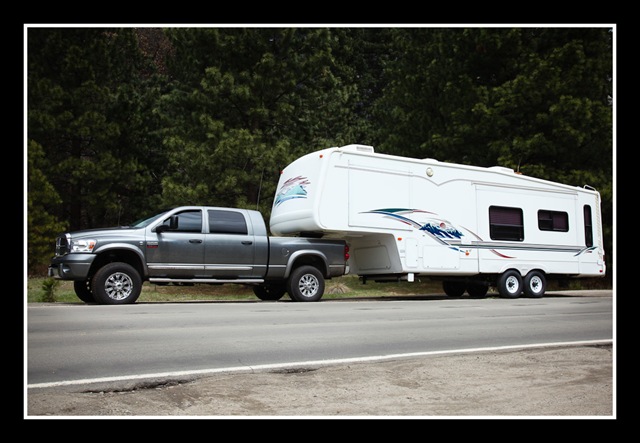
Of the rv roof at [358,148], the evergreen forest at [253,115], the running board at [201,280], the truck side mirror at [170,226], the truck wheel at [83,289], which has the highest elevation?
the evergreen forest at [253,115]

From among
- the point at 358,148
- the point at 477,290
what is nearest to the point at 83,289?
the point at 358,148

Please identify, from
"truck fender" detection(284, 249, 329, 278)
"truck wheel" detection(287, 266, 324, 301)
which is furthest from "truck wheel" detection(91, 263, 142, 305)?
"truck wheel" detection(287, 266, 324, 301)

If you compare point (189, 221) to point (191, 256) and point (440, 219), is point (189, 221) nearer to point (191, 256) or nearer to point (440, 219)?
point (191, 256)

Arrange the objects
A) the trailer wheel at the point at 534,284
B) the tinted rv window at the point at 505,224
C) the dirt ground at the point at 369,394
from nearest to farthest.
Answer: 1. the dirt ground at the point at 369,394
2. the tinted rv window at the point at 505,224
3. the trailer wheel at the point at 534,284

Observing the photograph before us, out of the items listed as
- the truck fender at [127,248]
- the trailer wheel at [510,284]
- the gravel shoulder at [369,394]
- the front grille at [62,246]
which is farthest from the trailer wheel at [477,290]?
the gravel shoulder at [369,394]

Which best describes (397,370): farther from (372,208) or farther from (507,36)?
(507,36)

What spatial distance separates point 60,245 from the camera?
1352cm

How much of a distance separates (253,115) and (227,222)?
37.8 ft

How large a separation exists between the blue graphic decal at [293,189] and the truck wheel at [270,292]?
2.16 meters

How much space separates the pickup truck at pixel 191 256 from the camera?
13.3 meters

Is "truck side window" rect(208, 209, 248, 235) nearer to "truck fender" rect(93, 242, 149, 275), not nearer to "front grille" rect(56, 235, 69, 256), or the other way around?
"truck fender" rect(93, 242, 149, 275)

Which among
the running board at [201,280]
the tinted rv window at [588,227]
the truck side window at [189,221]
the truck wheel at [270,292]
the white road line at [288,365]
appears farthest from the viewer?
the tinted rv window at [588,227]

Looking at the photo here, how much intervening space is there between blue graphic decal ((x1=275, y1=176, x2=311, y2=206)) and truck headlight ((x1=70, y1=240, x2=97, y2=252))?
5.00m

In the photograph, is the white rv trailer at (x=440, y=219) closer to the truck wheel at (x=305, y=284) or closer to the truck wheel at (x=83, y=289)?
the truck wheel at (x=305, y=284)
